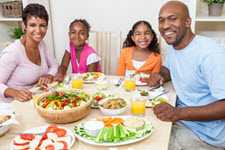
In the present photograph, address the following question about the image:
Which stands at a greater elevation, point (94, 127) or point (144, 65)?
point (144, 65)

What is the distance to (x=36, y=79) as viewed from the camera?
2.14m

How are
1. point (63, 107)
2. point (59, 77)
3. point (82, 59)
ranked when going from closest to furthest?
point (63, 107) → point (59, 77) → point (82, 59)

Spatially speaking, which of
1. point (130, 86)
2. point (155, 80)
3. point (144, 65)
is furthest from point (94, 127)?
point (144, 65)

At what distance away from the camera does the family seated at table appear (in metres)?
1.54

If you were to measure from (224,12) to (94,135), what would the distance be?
2011mm

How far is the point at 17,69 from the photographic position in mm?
2057

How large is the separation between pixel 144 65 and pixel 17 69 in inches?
36.1

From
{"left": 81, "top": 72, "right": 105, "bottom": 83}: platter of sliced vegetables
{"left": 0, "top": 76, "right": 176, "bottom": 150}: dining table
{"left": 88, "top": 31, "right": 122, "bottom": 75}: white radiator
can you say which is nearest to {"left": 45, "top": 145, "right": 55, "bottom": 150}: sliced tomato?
{"left": 0, "top": 76, "right": 176, "bottom": 150}: dining table

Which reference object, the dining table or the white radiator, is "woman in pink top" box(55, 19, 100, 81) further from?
the dining table

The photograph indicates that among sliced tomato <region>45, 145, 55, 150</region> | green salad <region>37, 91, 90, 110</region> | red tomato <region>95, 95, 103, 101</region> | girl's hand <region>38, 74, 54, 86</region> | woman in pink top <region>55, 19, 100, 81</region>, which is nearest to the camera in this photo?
sliced tomato <region>45, 145, 55, 150</region>

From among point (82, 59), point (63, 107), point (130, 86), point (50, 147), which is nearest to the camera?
point (50, 147)

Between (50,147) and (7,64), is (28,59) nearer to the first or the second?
(7,64)

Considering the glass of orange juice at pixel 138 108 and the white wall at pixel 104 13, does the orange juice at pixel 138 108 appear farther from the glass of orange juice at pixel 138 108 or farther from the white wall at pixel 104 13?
the white wall at pixel 104 13

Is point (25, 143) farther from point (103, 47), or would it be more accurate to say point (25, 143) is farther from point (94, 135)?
point (103, 47)
